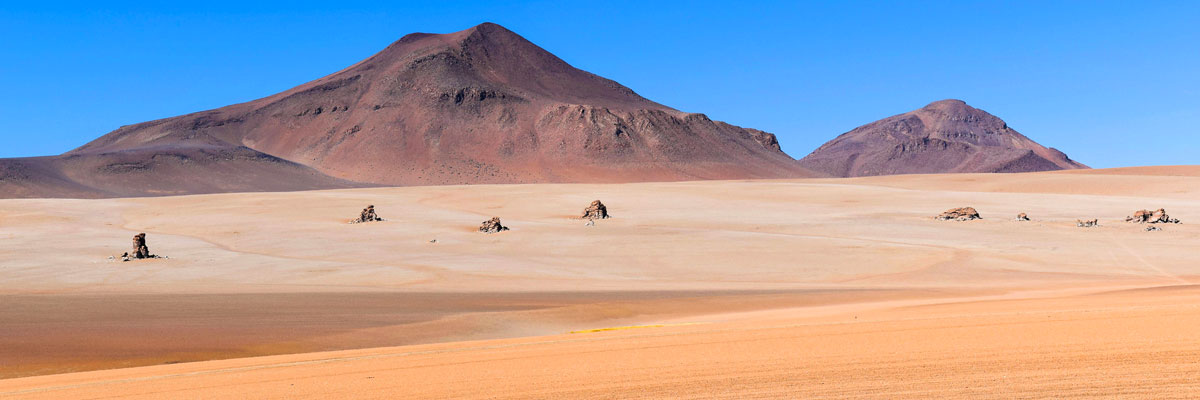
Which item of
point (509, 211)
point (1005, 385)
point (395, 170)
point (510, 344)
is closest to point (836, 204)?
point (509, 211)

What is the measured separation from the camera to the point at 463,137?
6934 inches

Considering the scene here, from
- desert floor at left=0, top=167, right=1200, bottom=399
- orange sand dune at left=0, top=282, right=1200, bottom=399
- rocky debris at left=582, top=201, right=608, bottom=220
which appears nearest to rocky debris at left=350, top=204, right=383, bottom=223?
desert floor at left=0, top=167, right=1200, bottom=399

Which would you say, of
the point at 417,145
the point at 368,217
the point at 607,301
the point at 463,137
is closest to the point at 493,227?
the point at 368,217

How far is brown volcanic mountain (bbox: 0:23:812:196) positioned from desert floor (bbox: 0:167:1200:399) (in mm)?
109106

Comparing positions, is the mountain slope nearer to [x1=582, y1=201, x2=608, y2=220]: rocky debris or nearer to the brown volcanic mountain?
the brown volcanic mountain

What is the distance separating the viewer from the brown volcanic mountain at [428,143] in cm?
14738

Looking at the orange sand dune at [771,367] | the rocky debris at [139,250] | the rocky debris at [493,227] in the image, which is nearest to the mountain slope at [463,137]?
the rocky debris at [493,227]

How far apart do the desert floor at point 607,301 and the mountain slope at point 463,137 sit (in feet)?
391

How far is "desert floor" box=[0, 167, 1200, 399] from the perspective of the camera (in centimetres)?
688

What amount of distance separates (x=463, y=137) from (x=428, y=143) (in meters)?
6.18

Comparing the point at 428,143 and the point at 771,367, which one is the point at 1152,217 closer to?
the point at 771,367

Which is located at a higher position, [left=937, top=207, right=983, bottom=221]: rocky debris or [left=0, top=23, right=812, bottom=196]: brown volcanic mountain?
[left=0, top=23, right=812, bottom=196]: brown volcanic mountain

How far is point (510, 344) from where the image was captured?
9836 millimetres

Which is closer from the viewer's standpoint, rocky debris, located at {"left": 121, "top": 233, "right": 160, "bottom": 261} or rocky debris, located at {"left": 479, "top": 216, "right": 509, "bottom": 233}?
rocky debris, located at {"left": 121, "top": 233, "right": 160, "bottom": 261}
